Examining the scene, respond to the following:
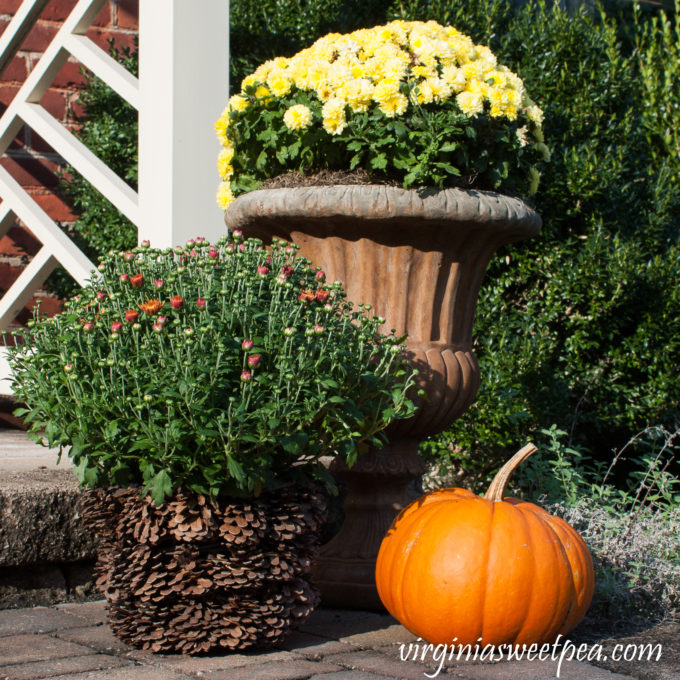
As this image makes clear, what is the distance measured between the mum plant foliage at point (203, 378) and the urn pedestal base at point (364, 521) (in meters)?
0.43

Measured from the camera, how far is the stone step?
2.48m

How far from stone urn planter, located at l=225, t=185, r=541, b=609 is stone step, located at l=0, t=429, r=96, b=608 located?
708 mm

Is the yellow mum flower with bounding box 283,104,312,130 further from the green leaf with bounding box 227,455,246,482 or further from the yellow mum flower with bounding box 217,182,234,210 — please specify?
the green leaf with bounding box 227,455,246,482

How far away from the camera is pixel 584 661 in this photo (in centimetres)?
220

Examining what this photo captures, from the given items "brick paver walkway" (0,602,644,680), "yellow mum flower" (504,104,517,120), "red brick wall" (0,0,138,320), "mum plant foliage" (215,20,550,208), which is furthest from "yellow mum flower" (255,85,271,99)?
"red brick wall" (0,0,138,320)

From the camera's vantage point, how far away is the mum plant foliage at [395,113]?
8.55ft

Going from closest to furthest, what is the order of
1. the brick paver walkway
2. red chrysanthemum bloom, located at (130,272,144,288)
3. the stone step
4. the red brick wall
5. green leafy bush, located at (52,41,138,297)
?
the brick paver walkway, red chrysanthemum bloom, located at (130,272,144,288), the stone step, green leafy bush, located at (52,41,138,297), the red brick wall

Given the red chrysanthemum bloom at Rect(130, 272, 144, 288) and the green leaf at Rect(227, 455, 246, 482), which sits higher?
the red chrysanthemum bloom at Rect(130, 272, 144, 288)

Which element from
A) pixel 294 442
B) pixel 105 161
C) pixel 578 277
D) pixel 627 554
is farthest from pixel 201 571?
pixel 105 161

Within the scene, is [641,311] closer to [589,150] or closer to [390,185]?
[589,150]

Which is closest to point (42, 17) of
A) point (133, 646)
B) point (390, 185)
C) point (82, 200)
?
point (82, 200)

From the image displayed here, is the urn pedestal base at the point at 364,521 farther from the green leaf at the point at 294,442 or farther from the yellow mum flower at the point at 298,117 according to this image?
the yellow mum flower at the point at 298,117

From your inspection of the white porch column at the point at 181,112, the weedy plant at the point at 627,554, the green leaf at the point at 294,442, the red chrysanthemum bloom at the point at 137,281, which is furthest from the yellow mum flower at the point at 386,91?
the weedy plant at the point at 627,554

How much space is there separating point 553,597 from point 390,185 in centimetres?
121
